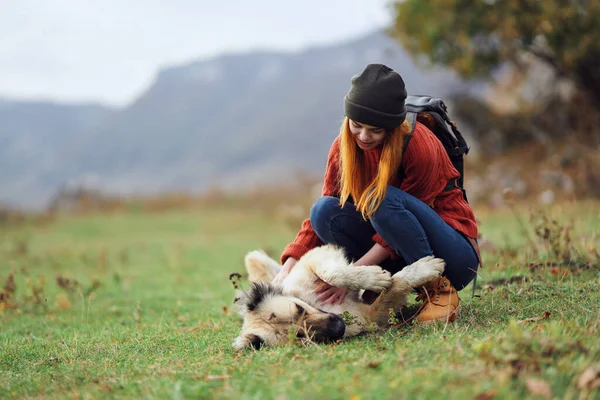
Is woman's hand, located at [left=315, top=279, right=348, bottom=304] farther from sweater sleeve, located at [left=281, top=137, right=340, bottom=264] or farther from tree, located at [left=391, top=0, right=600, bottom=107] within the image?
tree, located at [left=391, top=0, right=600, bottom=107]

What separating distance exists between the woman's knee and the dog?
0.59 feet

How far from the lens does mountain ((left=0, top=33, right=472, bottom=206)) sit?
77875mm

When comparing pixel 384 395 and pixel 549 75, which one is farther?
pixel 549 75

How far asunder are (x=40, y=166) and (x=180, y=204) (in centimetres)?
8449

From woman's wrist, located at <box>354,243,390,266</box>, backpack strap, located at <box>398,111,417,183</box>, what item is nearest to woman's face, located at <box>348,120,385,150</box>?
backpack strap, located at <box>398,111,417,183</box>

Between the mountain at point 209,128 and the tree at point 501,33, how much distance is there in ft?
163

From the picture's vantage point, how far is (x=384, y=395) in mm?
2436

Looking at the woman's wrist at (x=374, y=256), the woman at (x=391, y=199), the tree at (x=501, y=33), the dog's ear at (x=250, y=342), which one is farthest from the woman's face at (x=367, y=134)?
the tree at (x=501, y=33)

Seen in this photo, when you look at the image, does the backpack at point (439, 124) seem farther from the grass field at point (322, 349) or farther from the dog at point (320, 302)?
the grass field at point (322, 349)

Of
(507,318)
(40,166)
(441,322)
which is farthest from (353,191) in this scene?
(40,166)

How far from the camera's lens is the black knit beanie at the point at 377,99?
3.51m

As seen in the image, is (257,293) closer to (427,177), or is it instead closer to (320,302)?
(320,302)

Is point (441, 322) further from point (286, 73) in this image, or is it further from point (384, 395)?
point (286, 73)

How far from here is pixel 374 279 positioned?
3.75 metres
